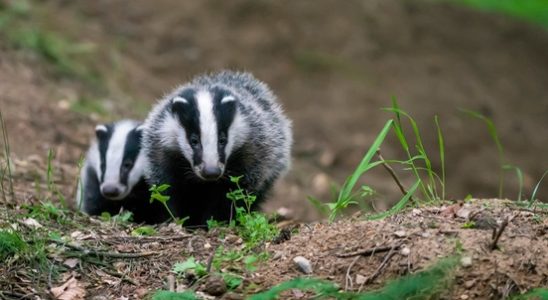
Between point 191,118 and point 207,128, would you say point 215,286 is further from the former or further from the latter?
point 191,118

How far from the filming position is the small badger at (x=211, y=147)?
4.85 metres

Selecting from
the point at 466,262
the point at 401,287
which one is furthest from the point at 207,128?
the point at 401,287

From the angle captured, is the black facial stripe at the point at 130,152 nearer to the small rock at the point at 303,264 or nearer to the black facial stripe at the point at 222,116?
the black facial stripe at the point at 222,116

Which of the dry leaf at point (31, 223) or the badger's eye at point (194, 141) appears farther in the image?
the badger's eye at point (194, 141)

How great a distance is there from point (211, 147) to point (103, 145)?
1311 millimetres

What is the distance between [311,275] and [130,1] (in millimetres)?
7980

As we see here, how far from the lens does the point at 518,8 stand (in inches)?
460

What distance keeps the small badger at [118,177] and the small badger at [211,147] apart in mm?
287

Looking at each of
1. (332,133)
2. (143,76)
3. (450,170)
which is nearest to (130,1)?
(143,76)

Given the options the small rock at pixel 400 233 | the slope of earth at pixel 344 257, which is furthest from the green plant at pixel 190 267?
the small rock at pixel 400 233

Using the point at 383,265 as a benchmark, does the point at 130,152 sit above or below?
below

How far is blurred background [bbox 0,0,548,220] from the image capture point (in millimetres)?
9633

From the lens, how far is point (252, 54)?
1048cm

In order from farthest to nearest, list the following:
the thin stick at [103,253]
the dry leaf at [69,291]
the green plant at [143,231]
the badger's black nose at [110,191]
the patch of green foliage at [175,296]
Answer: the badger's black nose at [110,191] < the green plant at [143,231] < the thin stick at [103,253] < the dry leaf at [69,291] < the patch of green foliage at [175,296]
